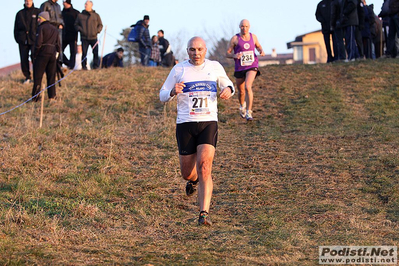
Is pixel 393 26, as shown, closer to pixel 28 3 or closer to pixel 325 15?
pixel 325 15

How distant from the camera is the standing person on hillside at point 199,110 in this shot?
6.61 metres

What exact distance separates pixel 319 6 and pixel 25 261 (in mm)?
14290

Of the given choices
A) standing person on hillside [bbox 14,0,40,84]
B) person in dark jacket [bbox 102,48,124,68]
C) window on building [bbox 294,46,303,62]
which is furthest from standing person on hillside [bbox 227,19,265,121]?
window on building [bbox 294,46,303,62]

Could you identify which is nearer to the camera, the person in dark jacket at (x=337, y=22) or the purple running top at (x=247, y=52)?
the purple running top at (x=247, y=52)

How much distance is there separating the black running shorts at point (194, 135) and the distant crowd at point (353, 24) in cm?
1128

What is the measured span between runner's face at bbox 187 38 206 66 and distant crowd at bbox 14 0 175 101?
790 cm

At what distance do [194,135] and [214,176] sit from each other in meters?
2.61

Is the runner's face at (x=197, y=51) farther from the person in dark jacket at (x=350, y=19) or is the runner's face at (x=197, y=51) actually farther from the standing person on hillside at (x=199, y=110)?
the person in dark jacket at (x=350, y=19)

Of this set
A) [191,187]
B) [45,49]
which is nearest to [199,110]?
[191,187]

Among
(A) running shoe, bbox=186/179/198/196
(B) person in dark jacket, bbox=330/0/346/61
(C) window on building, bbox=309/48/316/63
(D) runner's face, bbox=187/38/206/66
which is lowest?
(A) running shoe, bbox=186/179/198/196

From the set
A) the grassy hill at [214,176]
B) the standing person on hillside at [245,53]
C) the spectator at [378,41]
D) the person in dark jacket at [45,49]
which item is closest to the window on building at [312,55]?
the spectator at [378,41]

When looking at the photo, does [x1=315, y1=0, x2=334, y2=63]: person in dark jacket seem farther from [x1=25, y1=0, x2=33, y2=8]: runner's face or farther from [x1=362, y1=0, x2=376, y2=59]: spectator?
[x1=25, y1=0, x2=33, y2=8]: runner's face

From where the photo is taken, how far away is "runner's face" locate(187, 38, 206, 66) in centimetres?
677

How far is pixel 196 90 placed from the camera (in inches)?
265
